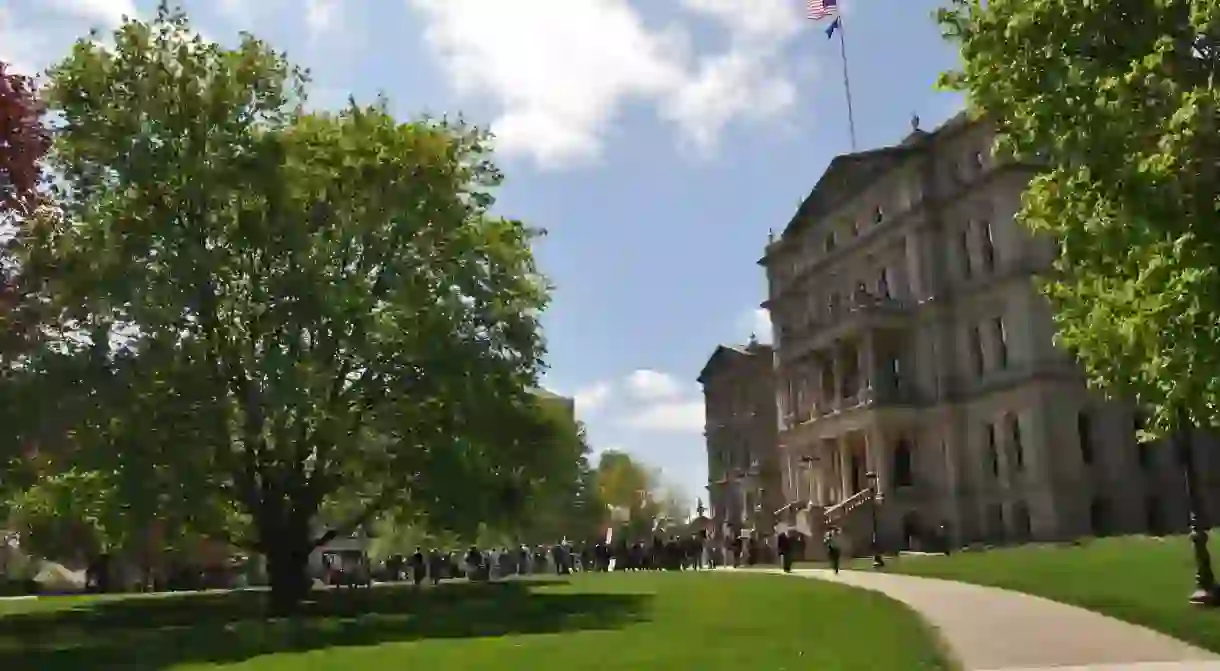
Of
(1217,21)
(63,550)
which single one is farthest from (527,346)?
(63,550)

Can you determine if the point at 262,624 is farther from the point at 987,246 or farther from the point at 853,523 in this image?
the point at 987,246

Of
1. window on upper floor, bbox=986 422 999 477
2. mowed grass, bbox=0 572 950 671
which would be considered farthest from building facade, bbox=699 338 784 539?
mowed grass, bbox=0 572 950 671

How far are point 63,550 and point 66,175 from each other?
27547 mm

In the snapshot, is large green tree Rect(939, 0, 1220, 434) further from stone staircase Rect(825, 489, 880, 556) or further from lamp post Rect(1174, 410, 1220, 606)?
stone staircase Rect(825, 489, 880, 556)

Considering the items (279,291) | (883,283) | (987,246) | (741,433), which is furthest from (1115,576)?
(741,433)

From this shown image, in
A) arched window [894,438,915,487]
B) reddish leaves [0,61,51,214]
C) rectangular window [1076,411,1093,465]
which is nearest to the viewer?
reddish leaves [0,61,51,214]

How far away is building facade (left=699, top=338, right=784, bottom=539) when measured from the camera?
92.5m

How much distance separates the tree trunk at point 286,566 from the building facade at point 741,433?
2141 inches

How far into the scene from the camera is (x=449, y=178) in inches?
1452

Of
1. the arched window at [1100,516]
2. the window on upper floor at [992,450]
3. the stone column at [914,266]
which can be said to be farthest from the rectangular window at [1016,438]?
the stone column at [914,266]

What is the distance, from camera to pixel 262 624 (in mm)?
29750

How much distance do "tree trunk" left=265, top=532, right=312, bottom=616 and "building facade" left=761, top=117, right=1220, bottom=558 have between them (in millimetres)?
30696

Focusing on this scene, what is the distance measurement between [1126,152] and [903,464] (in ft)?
171

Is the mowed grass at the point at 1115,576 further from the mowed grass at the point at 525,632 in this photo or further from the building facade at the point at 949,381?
the building facade at the point at 949,381
